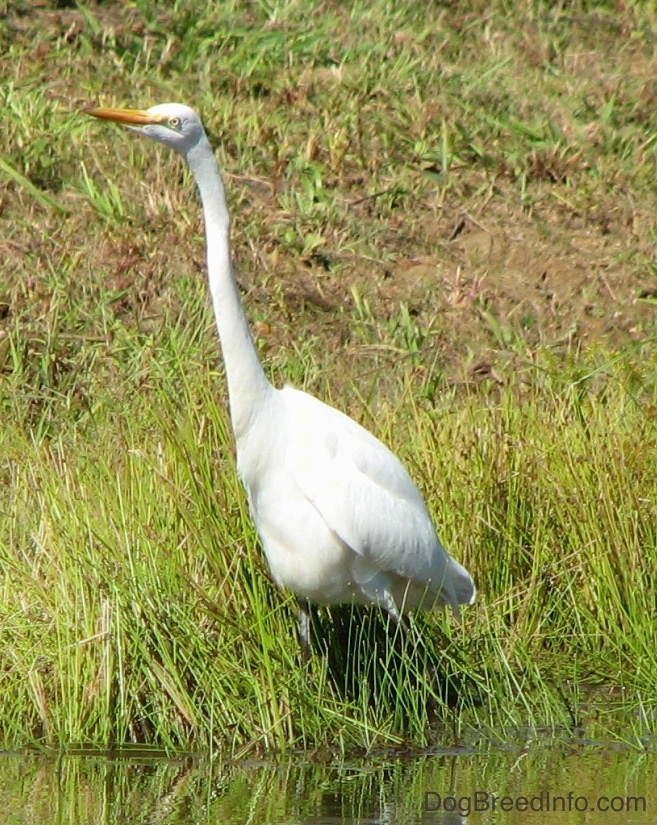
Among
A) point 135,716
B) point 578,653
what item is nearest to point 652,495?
point 578,653

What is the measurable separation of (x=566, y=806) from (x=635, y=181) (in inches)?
228

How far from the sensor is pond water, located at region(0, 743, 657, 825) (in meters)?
4.32

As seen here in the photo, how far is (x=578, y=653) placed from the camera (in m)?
5.59

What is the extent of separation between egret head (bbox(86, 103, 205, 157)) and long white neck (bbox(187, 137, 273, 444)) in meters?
0.03

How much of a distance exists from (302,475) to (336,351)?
3.23 meters

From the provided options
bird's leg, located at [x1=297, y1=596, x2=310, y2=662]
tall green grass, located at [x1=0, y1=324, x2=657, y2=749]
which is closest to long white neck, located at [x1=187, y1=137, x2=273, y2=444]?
tall green grass, located at [x1=0, y1=324, x2=657, y2=749]

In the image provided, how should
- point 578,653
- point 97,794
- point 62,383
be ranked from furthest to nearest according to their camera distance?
point 62,383, point 578,653, point 97,794

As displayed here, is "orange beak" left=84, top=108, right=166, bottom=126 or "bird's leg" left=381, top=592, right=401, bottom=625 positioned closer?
"orange beak" left=84, top=108, right=166, bottom=126

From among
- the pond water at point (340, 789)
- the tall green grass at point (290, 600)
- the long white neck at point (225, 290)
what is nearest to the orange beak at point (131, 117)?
the long white neck at point (225, 290)

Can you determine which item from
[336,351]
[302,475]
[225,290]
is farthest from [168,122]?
[336,351]

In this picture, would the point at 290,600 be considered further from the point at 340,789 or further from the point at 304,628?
the point at 340,789

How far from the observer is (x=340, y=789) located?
4.58 m

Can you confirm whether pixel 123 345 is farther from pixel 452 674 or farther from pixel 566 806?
pixel 566 806

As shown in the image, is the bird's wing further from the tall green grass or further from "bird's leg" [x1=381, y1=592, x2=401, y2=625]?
the tall green grass
